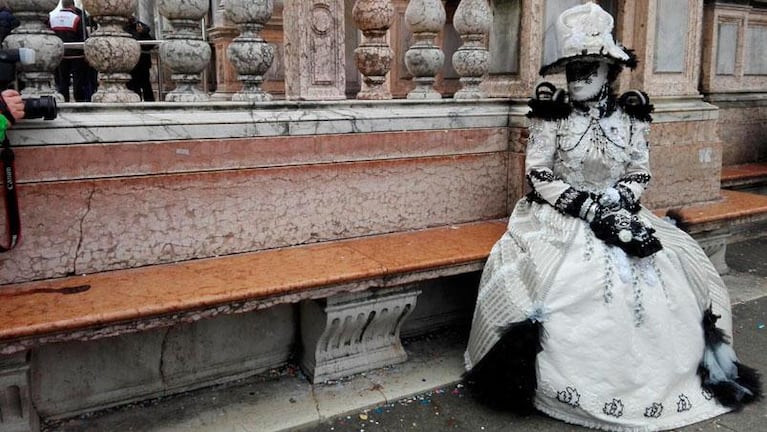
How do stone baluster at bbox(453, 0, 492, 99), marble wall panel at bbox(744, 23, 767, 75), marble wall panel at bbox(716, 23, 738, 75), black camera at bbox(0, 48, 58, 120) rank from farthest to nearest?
1. marble wall panel at bbox(744, 23, 767, 75)
2. marble wall panel at bbox(716, 23, 738, 75)
3. stone baluster at bbox(453, 0, 492, 99)
4. black camera at bbox(0, 48, 58, 120)

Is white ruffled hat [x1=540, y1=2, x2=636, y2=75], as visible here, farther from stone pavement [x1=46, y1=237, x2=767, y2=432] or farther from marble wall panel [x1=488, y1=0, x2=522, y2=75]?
stone pavement [x1=46, y1=237, x2=767, y2=432]

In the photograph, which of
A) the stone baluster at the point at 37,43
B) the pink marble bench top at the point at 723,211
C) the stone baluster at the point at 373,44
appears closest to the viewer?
the stone baluster at the point at 37,43

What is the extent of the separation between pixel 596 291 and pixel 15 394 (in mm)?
2768

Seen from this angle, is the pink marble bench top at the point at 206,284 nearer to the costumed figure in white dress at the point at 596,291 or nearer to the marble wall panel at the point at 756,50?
the costumed figure in white dress at the point at 596,291

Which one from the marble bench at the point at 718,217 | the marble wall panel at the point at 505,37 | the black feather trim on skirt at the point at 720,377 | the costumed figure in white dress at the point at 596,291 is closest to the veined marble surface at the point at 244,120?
the marble wall panel at the point at 505,37

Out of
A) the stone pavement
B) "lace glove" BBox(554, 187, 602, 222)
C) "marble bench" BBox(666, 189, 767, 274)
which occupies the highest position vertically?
"lace glove" BBox(554, 187, 602, 222)

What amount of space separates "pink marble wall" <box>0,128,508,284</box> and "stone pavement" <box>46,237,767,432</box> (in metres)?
0.77

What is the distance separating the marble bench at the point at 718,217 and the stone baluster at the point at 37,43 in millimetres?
3925

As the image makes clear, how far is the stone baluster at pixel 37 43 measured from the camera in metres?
3.12

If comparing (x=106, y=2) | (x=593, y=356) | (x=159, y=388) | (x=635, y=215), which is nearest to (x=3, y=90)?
(x=106, y=2)

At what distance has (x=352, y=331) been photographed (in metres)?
3.86

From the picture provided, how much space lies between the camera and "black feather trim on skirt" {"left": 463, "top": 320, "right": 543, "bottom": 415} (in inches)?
133

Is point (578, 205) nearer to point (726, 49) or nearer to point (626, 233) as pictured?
point (626, 233)

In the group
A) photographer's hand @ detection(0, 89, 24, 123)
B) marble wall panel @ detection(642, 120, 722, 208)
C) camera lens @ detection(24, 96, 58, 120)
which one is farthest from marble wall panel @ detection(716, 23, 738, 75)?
photographer's hand @ detection(0, 89, 24, 123)
